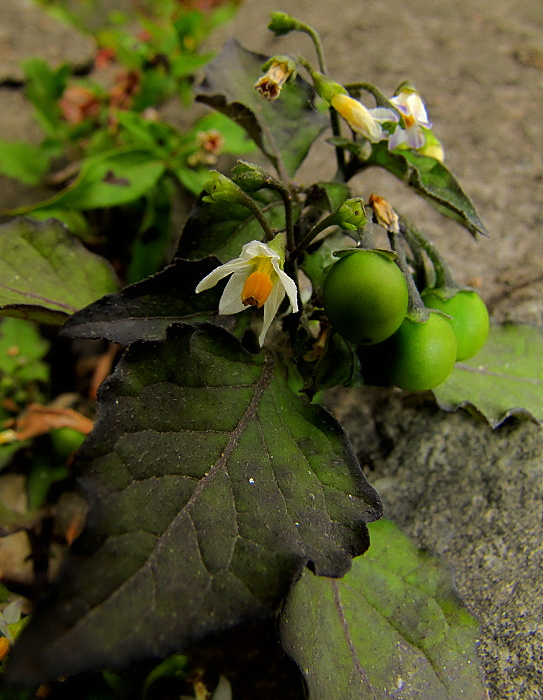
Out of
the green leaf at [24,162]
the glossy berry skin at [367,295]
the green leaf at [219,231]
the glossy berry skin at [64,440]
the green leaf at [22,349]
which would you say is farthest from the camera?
the green leaf at [24,162]

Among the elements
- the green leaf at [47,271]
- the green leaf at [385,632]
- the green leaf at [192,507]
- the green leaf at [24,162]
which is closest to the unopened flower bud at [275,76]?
the green leaf at [192,507]

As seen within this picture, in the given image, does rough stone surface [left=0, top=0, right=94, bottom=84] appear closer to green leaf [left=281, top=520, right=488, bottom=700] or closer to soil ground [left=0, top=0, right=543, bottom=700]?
soil ground [left=0, top=0, right=543, bottom=700]

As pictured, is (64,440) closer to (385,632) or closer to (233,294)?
(233,294)

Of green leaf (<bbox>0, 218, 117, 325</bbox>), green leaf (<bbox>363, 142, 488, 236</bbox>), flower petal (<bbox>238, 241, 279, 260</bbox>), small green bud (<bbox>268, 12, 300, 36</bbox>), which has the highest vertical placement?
small green bud (<bbox>268, 12, 300, 36</bbox>)

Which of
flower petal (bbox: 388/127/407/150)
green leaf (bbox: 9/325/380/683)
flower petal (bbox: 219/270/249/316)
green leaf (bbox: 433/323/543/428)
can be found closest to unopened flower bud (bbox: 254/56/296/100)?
flower petal (bbox: 388/127/407/150)

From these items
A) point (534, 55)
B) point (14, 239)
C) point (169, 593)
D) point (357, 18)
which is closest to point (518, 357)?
point (169, 593)

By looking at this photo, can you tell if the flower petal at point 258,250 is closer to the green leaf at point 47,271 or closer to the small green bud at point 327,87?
the small green bud at point 327,87
